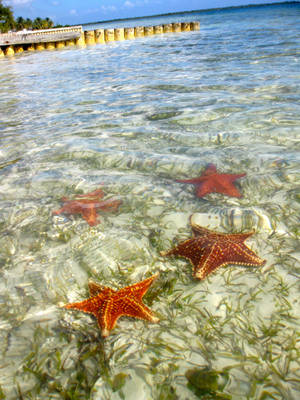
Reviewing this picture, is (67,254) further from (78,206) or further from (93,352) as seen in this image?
(93,352)

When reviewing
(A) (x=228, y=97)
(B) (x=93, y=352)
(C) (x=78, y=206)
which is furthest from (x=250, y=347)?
(A) (x=228, y=97)

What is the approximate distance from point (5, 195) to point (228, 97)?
262 inches

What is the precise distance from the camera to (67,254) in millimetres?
3338

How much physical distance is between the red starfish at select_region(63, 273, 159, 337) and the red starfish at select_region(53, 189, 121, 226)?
4.69 feet

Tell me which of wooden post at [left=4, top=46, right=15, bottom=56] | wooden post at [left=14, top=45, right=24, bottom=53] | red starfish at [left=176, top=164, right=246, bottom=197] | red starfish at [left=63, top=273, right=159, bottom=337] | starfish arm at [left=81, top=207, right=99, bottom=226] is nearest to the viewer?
red starfish at [left=63, top=273, right=159, bottom=337]

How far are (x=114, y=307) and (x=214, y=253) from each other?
1009mm

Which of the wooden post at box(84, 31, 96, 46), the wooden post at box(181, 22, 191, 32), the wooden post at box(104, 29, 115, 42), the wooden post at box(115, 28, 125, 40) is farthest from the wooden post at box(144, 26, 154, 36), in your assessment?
the wooden post at box(84, 31, 96, 46)

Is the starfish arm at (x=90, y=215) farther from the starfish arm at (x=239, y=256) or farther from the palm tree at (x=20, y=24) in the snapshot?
the palm tree at (x=20, y=24)

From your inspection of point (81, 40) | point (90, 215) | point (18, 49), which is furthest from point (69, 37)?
point (90, 215)

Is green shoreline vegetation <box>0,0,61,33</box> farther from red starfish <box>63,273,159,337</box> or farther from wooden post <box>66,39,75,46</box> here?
red starfish <box>63,273,159,337</box>

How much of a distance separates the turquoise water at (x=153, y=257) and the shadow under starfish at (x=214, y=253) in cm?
17

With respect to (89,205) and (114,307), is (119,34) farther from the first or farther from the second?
(114,307)

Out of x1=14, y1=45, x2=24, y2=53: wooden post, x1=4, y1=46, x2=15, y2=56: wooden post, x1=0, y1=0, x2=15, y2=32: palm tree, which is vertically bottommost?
x1=4, y1=46, x2=15, y2=56: wooden post

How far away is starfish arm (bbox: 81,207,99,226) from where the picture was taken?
3762mm
